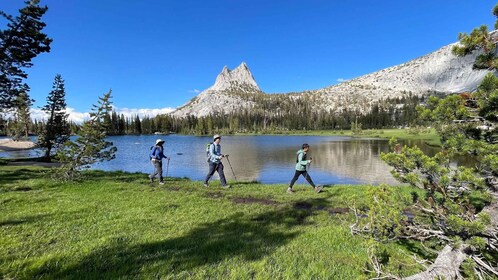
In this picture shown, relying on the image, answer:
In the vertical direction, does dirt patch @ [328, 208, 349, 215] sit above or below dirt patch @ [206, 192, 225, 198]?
below

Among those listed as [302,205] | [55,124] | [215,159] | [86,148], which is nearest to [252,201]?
[302,205]

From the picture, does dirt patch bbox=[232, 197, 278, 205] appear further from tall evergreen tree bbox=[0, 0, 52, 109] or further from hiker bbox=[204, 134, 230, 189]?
tall evergreen tree bbox=[0, 0, 52, 109]

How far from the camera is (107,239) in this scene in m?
7.42

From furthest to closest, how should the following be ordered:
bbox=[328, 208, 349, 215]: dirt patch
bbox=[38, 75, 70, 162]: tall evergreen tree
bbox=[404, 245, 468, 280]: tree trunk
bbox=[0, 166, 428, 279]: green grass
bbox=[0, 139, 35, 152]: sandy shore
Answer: bbox=[0, 139, 35, 152]: sandy shore, bbox=[38, 75, 70, 162]: tall evergreen tree, bbox=[328, 208, 349, 215]: dirt patch, bbox=[0, 166, 428, 279]: green grass, bbox=[404, 245, 468, 280]: tree trunk

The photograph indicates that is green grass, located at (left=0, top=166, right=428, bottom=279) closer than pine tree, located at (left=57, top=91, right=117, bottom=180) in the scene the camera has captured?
Yes

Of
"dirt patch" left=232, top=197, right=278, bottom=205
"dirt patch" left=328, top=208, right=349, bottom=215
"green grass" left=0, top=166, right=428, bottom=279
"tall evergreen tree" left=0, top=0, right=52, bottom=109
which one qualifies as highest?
"tall evergreen tree" left=0, top=0, right=52, bottom=109

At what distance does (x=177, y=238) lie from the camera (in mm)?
7758

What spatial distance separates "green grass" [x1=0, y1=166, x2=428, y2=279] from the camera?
18.9 ft

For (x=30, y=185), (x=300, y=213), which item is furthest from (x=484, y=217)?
(x=30, y=185)

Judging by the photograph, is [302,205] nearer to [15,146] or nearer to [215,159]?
[215,159]

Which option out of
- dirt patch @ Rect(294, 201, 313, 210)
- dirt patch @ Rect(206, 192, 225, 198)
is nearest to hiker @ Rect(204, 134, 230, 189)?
dirt patch @ Rect(206, 192, 225, 198)

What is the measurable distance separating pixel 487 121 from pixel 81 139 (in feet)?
74.7

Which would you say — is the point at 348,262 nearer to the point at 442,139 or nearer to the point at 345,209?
the point at 442,139

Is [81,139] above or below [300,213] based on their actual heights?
above
